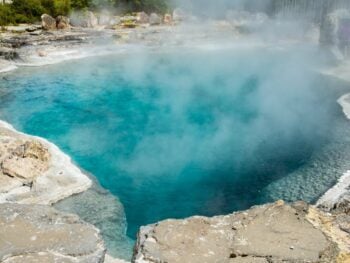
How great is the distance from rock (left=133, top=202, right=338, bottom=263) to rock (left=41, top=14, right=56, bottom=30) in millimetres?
31255

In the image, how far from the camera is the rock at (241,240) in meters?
6.89

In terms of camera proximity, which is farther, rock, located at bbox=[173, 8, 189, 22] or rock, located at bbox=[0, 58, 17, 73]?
rock, located at bbox=[173, 8, 189, 22]

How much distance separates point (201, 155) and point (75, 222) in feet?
28.0

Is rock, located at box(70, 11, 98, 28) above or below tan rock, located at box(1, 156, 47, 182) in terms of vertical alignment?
above

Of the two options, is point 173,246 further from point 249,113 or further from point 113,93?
point 113,93

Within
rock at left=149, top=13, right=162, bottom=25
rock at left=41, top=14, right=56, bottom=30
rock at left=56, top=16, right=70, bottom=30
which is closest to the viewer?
rock at left=41, top=14, right=56, bottom=30

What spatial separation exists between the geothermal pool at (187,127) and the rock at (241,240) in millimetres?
2999

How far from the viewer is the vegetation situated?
38375 millimetres

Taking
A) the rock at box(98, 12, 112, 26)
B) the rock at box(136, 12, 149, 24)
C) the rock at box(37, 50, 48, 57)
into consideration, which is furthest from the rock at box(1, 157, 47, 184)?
the rock at box(136, 12, 149, 24)

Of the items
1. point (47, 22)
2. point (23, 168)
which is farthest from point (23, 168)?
point (47, 22)

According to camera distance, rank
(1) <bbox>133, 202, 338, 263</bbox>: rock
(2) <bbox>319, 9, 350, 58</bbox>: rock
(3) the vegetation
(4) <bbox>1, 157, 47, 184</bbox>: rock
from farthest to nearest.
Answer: (3) the vegetation → (2) <bbox>319, 9, 350, 58</bbox>: rock → (4) <bbox>1, 157, 47, 184</bbox>: rock → (1) <bbox>133, 202, 338, 263</bbox>: rock

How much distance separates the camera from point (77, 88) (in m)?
23.8

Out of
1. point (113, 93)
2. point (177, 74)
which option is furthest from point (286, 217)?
point (177, 74)

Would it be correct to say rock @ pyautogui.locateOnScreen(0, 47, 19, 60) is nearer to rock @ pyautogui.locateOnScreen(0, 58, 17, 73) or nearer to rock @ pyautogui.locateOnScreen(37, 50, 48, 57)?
rock @ pyautogui.locateOnScreen(0, 58, 17, 73)
